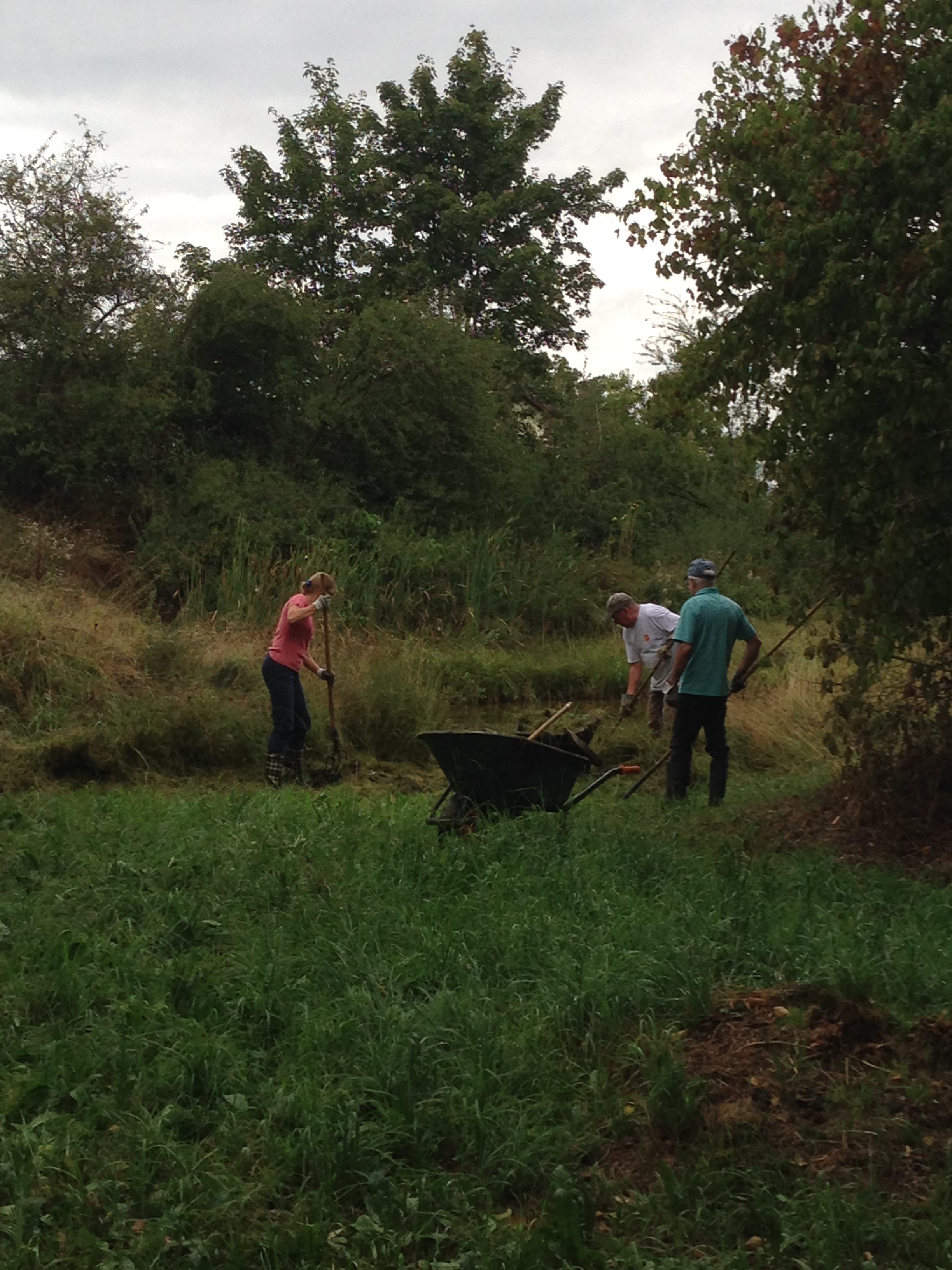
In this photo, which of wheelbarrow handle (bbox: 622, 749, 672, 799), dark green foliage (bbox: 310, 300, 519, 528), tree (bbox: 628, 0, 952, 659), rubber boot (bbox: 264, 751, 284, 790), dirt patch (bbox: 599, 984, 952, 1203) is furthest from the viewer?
dark green foliage (bbox: 310, 300, 519, 528)

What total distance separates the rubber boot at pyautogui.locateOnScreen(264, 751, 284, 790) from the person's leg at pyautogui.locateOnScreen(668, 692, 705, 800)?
3.72m

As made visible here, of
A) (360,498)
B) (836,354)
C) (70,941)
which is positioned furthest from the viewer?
(360,498)

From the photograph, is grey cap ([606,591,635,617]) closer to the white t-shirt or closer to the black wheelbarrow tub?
the white t-shirt

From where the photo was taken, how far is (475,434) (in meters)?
23.5

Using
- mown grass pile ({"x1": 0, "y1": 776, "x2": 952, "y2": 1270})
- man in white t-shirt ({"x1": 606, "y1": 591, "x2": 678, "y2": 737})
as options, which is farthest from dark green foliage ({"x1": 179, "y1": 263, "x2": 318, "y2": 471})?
mown grass pile ({"x1": 0, "y1": 776, "x2": 952, "y2": 1270})

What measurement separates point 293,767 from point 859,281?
684cm

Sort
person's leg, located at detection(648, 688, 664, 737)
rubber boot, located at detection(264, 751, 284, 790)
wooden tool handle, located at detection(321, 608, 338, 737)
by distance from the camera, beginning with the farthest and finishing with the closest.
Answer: person's leg, located at detection(648, 688, 664, 737) → wooden tool handle, located at detection(321, 608, 338, 737) → rubber boot, located at detection(264, 751, 284, 790)

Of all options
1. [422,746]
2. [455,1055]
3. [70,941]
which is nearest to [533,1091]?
[455,1055]

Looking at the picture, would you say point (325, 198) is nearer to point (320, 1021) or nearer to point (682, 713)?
point (682, 713)

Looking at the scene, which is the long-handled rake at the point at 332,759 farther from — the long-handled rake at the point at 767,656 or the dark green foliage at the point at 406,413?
the dark green foliage at the point at 406,413

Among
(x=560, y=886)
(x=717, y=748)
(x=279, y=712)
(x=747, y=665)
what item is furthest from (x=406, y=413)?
(x=560, y=886)

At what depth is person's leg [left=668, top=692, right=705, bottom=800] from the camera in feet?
31.7

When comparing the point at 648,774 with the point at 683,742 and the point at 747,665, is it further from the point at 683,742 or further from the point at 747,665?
the point at 747,665

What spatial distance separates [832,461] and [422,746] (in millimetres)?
7309
